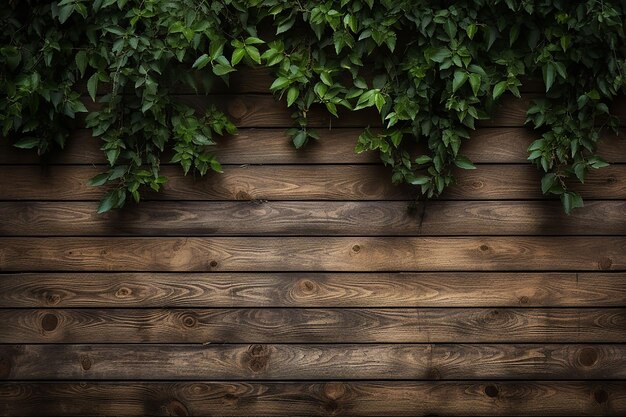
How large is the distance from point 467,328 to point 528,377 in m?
A: 0.30

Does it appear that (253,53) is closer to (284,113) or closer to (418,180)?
(284,113)

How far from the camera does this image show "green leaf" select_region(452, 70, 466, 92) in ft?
7.73

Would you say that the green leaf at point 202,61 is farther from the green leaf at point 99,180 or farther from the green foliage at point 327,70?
the green leaf at point 99,180

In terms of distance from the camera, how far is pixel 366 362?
101 inches

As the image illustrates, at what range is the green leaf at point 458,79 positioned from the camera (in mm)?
2355

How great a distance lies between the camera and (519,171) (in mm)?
2555

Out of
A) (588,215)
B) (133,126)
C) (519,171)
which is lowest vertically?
(588,215)

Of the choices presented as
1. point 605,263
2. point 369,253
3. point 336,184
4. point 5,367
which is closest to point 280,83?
point 336,184

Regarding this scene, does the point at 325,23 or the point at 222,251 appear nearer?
the point at 325,23

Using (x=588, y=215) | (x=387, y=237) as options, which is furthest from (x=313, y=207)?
(x=588, y=215)

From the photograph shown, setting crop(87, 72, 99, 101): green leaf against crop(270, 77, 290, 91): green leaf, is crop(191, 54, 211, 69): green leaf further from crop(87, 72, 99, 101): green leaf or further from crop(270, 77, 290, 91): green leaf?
crop(87, 72, 99, 101): green leaf

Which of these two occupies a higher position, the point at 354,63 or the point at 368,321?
the point at 354,63

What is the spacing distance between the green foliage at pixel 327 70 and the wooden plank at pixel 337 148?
0.17 ft

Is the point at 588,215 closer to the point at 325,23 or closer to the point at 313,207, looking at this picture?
the point at 313,207
